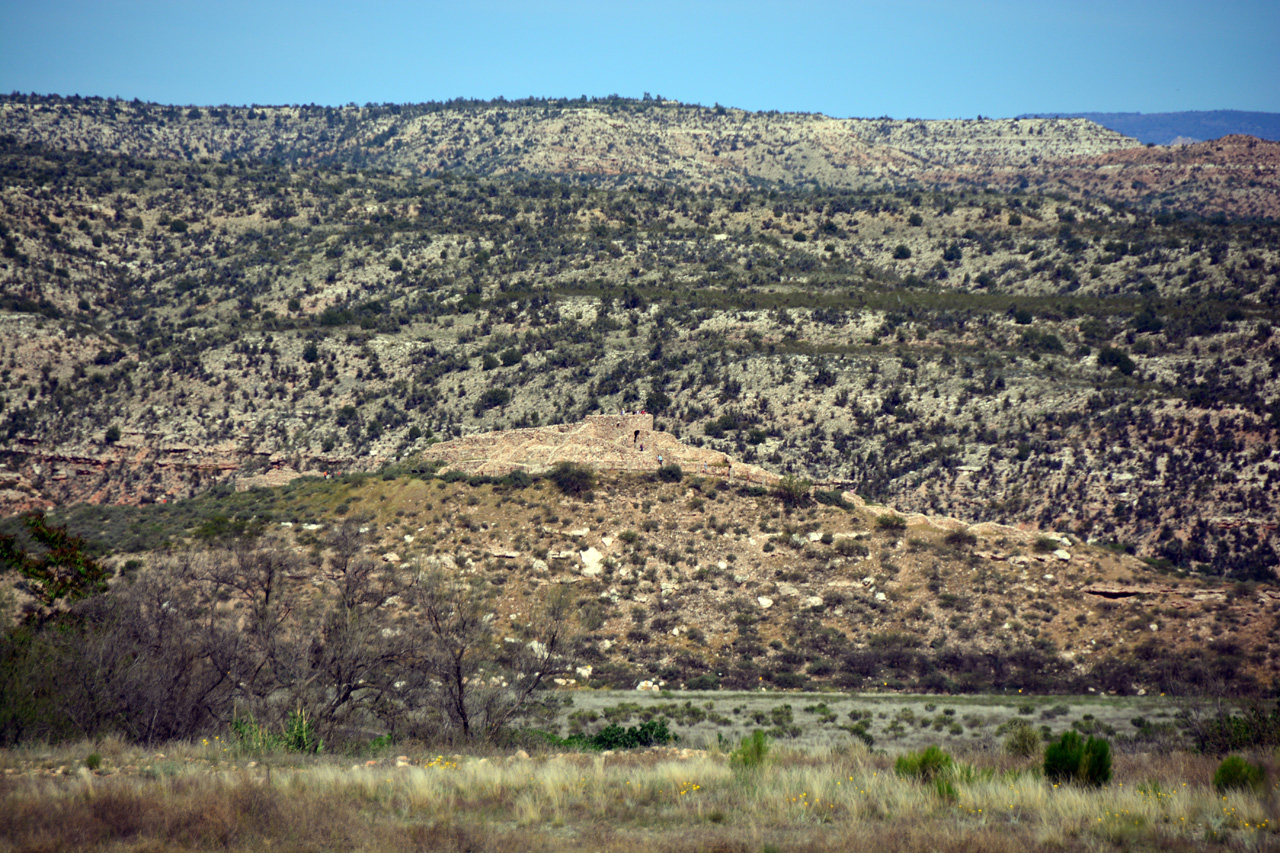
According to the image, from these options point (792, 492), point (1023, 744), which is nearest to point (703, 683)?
point (792, 492)

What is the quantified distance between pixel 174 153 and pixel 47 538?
451 feet

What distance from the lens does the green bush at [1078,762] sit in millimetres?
14477

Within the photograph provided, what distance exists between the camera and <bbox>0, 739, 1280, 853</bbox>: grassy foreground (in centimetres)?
1097

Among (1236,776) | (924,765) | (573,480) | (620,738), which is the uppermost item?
(573,480)

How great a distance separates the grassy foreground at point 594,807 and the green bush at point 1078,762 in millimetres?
Answer: 416

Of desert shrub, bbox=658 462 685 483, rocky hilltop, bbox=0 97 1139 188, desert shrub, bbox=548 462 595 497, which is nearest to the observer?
desert shrub, bbox=548 462 595 497

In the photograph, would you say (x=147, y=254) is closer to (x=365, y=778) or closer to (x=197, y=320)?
(x=197, y=320)

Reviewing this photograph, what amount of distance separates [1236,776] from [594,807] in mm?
9487

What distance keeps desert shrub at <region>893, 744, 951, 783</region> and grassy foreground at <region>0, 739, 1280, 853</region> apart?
0.89ft

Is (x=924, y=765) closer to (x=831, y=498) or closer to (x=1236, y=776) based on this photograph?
(x=1236, y=776)

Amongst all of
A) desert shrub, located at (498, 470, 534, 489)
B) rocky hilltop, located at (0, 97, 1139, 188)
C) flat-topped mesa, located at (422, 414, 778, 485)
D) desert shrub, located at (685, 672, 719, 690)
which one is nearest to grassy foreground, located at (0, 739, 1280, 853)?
desert shrub, located at (685, 672, 719, 690)

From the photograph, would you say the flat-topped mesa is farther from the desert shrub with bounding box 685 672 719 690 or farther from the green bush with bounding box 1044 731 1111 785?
the green bush with bounding box 1044 731 1111 785

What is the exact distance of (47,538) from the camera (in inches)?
977

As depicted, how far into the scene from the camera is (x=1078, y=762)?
14617mm
